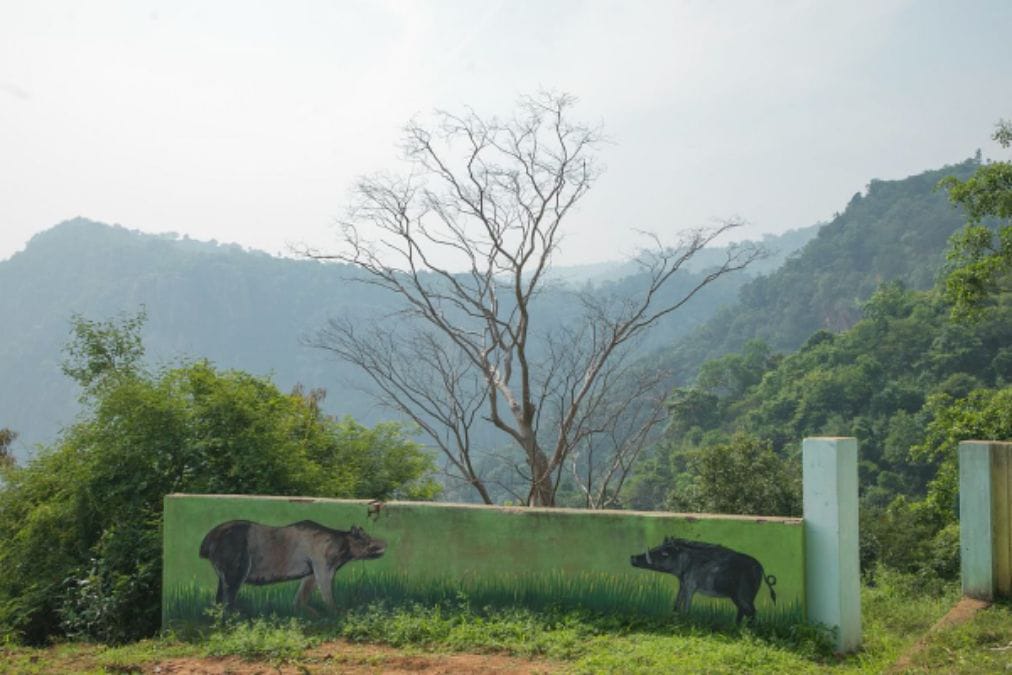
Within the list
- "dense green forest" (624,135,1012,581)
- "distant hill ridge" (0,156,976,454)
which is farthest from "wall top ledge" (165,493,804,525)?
"distant hill ridge" (0,156,976,454)

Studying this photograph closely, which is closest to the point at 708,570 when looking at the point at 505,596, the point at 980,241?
the point at 505,596

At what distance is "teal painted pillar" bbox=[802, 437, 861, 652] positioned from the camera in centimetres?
617

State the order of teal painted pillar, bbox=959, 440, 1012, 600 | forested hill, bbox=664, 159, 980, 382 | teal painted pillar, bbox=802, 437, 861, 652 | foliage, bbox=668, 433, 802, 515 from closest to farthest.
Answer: teal painted pillar, bbox=802, 437, 861, 652
teal painted pillar, bbox=959, 440, 1012, 600
foliage, bbox=668, 433, 802, 515
forested hill, bbox=664, 159, 980, 382

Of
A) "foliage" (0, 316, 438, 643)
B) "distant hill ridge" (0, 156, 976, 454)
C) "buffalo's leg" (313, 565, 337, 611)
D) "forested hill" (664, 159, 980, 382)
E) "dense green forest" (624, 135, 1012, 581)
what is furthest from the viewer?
"distant hill ridge" (0, 156, 976, 454)

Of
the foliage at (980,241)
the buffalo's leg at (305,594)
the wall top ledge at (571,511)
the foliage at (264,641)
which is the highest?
the foliage at (980,241)

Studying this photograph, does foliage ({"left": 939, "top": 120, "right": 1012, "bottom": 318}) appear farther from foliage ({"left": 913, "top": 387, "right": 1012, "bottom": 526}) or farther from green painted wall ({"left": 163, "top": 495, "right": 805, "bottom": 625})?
green painted wall ({"left": 163, "top": 495, "right": 805, "bottom": 625})

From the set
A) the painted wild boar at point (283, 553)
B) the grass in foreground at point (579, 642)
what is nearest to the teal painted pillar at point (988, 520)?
the grass in foreground at point (579, 642)

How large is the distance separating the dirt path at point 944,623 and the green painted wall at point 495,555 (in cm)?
78

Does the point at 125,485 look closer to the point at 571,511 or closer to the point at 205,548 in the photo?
the point at 205,548

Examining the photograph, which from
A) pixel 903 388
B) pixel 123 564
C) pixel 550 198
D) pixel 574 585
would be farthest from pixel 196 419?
pixel 903 388

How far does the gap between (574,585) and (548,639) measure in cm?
62

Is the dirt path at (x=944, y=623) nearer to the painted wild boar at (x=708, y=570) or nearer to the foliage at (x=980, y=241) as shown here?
the painted wild boar at (x=708, y=570)

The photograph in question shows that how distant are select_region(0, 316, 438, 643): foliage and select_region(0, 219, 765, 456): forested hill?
7709 centimetres

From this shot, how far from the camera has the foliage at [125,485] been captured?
808cm
